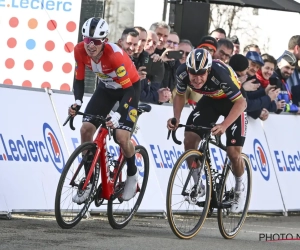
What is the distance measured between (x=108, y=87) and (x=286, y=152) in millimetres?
5100

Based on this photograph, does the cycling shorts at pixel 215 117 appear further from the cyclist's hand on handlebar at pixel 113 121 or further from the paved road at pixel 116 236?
the paved road at pixel 116 236

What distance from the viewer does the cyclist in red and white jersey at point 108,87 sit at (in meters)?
10.6

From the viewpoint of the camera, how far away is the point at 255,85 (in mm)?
14531

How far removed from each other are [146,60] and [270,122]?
8.46 ft

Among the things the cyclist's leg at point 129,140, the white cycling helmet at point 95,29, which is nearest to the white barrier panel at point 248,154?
the cyclist's leg at point 129,140

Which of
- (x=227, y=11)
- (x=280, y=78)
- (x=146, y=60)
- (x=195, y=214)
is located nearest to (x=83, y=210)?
(x=195, y=214)

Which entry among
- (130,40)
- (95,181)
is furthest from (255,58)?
(95,181)

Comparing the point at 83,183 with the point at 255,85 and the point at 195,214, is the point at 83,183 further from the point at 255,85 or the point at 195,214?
the point at 255,85

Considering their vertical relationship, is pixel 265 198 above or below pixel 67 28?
below

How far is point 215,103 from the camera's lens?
1131 cm

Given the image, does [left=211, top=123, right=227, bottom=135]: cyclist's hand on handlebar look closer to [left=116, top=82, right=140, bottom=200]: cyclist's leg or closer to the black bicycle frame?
the black bicycle frame

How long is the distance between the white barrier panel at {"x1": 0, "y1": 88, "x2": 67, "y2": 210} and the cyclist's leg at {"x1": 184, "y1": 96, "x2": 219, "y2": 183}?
1.79m

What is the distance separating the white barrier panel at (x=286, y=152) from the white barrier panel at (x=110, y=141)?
104 inches

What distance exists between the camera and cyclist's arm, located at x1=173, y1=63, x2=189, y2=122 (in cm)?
1095
